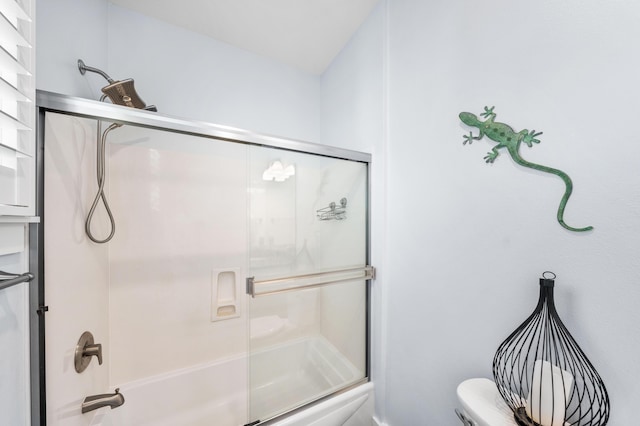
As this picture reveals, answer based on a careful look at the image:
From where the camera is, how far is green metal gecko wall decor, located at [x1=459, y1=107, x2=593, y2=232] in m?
0.67

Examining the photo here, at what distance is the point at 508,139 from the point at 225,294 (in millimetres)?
1816

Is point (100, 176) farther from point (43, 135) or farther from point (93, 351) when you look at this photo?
point (93, 351)

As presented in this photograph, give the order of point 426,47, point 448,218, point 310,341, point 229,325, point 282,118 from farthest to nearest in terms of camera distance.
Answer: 1. point 282,118
2. point 229,325
3. point 310,341
4. point 426,47
5. point 448,218

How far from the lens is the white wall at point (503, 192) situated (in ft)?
1.91

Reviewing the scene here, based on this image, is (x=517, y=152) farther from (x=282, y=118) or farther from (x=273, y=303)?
(x=282, y=118)

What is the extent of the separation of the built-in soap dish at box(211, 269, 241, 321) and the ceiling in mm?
1653

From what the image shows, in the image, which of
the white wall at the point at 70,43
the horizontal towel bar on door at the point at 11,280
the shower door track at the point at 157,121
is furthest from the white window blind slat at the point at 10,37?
the horizontal towel bar on door at the point at 11,280

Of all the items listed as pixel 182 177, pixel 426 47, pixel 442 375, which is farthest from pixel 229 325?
pixel 426 47

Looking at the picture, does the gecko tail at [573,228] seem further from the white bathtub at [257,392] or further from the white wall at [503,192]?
the white bathtub at [257,392]

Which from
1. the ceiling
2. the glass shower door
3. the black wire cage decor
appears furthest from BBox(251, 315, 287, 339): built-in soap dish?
the ceiling

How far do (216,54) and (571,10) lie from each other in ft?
6.06

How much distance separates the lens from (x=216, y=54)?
1.67m

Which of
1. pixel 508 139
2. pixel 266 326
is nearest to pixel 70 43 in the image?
pixel 266 326

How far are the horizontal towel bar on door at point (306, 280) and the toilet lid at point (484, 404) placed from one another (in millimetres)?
676
